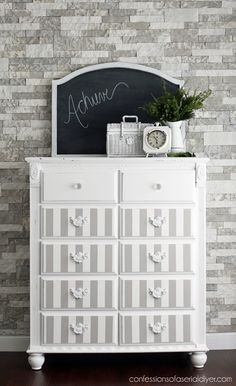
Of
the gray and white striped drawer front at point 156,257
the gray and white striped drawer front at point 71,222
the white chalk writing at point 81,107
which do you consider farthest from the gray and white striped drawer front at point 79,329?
the white chalk writing at point 81,107

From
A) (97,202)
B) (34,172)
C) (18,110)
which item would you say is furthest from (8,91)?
(97,202)

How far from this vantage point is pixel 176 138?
3256 mm

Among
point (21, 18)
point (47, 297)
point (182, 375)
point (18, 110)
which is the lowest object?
point (182, 375)

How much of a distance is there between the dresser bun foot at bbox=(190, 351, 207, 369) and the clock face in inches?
48.1

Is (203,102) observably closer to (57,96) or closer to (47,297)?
(57,96)

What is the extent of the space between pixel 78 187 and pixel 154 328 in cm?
90

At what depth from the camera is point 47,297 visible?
298cm

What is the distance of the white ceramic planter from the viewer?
3.25m

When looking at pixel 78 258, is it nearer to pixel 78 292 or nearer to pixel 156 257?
pixel 78 292

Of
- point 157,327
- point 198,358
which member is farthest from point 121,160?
point 198,358

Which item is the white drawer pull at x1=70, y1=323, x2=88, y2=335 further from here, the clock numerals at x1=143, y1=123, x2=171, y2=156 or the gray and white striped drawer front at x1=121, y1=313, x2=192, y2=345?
the clock numerals at x1=143, y1=123, x2=171, y2=156

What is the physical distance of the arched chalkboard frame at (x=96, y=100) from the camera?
345cm

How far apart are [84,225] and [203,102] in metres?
1.20

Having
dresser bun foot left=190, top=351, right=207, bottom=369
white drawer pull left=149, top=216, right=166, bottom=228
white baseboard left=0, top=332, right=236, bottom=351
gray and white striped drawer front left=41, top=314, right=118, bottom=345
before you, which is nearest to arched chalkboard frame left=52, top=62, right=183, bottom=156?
white drawer pull left=149, top=216, right=166, bottom=228
